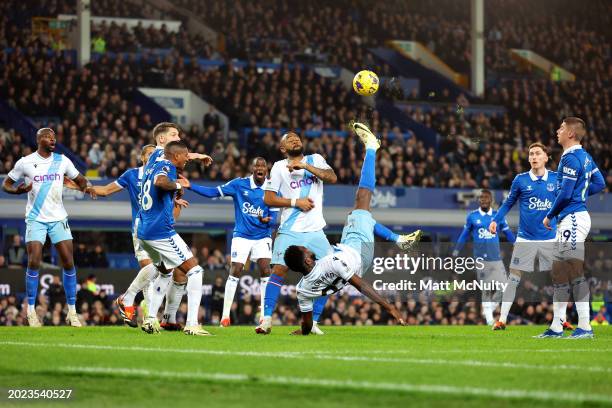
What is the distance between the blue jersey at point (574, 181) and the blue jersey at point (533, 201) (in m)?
2.96

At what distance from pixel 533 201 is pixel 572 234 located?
331 centimetres

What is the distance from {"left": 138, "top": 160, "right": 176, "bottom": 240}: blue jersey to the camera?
516 inches

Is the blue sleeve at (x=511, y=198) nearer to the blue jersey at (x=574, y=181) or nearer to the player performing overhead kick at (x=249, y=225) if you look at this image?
the blue jersey at (x=574, y=181)

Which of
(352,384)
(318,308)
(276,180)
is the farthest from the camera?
(318,308)

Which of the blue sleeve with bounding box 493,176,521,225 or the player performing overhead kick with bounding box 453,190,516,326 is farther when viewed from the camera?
the player performing overhead kick with bounding box 453,190,516,326

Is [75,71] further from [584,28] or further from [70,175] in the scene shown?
[584,28]

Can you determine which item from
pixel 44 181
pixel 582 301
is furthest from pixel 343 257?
pixel 44 181

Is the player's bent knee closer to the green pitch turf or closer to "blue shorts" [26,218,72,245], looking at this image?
the green pitch turf

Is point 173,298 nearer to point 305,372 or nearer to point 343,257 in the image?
point 343,257

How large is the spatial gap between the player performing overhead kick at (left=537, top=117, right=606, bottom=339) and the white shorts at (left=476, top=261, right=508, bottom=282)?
Result: 7236 mm

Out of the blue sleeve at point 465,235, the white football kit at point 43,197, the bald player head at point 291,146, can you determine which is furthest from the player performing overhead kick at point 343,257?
the blue sleeve at point 465,235

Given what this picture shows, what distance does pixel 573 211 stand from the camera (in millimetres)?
13523

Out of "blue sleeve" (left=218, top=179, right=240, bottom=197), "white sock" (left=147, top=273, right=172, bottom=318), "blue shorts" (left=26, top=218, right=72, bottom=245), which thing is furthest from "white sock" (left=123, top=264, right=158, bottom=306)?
"blue sleeve" (left=218, top=179, right=240, bottom=197)

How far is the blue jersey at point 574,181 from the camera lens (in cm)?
1324
